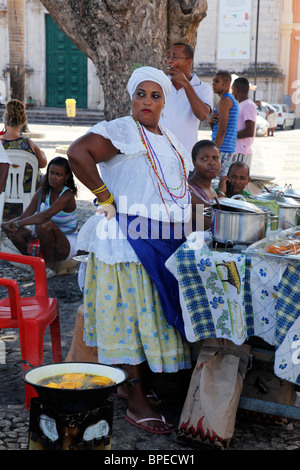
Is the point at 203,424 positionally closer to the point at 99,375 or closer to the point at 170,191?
the point at 99,375

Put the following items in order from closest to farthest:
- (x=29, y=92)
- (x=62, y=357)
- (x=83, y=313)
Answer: (x=83, y=313), (x=62, y=357), (x=29, y=92)

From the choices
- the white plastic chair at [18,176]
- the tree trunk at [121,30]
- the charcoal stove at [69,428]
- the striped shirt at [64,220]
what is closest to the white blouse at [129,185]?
the charcoal stove at [69,428]

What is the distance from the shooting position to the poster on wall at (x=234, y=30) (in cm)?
2788

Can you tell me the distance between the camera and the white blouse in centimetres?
332

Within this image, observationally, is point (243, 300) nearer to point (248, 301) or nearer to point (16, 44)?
point (248, 301)

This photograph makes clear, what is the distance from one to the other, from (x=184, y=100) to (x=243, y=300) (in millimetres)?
2645

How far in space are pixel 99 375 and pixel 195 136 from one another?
10.5 feet

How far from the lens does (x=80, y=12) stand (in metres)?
5.65

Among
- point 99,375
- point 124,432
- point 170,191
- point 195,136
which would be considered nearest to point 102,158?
point 170,191

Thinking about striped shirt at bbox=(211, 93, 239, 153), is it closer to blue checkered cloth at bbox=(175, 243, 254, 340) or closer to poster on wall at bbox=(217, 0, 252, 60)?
Answer: blue checkered cloth at bbox=(175, 243, 254, 340)

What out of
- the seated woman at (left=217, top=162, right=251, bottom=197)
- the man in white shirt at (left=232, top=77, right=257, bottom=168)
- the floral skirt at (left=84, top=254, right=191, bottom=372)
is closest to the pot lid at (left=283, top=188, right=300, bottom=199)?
the seated woman at (left=217, top=162, right=251, bottom=197)

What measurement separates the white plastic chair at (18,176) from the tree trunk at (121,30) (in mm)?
1003

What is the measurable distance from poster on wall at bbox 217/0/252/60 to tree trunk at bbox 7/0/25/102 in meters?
14.8

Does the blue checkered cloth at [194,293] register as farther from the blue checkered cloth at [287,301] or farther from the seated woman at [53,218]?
the seated woman at [53,218]
